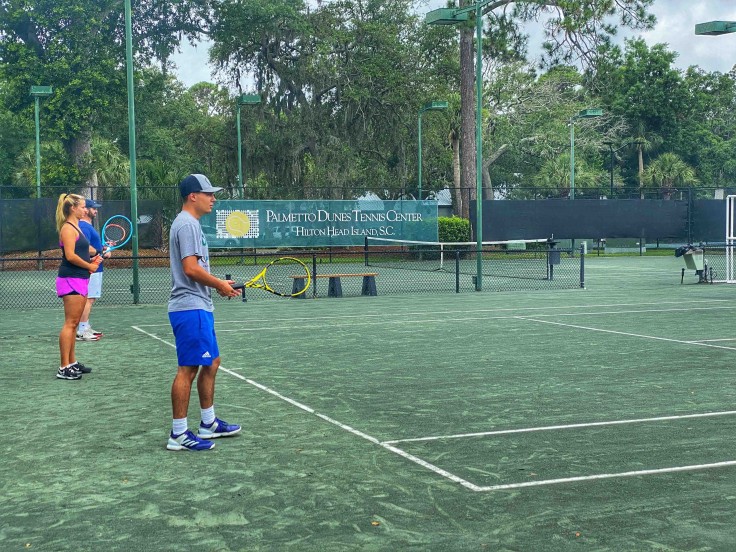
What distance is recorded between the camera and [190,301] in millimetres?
6469

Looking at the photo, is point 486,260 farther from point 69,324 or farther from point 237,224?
point 69,324

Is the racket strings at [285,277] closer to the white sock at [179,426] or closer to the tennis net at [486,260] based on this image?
the tennis net at [486,260]

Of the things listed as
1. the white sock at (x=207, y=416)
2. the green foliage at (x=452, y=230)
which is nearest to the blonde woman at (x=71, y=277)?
the white sock at (x=207, y=416)

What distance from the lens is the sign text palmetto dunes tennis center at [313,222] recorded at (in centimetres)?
3222

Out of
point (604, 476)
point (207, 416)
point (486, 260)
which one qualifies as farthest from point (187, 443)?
point (486, 260)

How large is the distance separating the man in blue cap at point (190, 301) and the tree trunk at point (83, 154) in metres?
39.1

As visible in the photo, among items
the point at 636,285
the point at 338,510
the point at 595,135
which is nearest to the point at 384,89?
the point at 595,135

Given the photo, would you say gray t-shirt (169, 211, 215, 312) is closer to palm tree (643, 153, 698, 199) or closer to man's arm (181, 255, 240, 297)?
man's arm (181, 255, 240, 297)

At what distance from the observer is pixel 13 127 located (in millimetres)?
61531

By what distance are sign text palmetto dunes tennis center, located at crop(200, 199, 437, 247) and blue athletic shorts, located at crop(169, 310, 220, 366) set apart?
2503 cm

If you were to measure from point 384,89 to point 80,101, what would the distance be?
1430cm

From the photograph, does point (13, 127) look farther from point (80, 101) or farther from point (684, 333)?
point (684, 333)

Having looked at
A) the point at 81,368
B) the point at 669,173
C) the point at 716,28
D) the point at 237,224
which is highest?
the point at 716,28

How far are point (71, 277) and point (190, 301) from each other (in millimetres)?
3599
